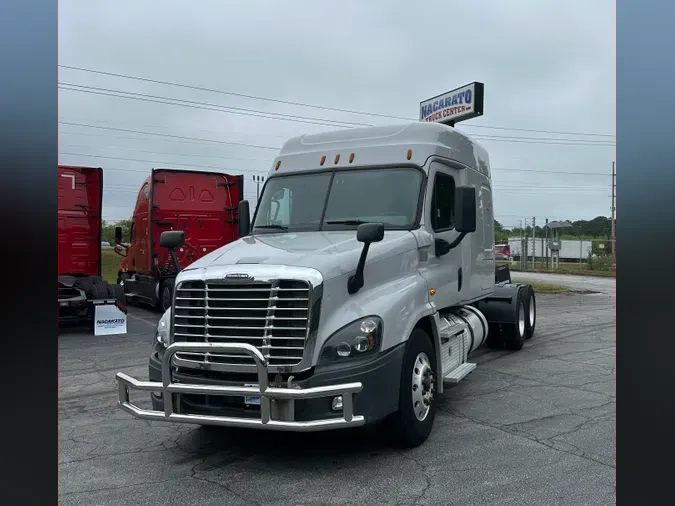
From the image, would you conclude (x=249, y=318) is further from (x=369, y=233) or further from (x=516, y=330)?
(x=516, y=330)

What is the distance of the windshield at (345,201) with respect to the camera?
5.91 meters

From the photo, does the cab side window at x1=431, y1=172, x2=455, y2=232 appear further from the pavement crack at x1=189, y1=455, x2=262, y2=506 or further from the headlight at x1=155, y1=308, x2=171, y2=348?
the pavement crack at x1=189, y1=455, x2=262, y2=506

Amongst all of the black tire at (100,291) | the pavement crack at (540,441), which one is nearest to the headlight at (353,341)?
the pavement crack at (540,441)

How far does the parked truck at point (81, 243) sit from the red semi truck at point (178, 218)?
1.62 metres

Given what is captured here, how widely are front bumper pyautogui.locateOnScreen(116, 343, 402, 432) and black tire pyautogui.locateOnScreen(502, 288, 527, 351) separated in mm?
5646

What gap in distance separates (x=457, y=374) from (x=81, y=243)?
10.1 metres

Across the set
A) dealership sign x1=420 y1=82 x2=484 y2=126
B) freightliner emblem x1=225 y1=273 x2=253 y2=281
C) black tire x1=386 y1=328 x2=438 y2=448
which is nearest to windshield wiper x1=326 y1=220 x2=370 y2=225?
black tire x1=386 y1=328 x2=438 y2=448

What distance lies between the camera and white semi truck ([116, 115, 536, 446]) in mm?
4434

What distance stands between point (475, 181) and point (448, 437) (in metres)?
3.65

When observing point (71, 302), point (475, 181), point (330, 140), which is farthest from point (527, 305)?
point (71, 302)

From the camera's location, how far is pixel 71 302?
1262 centimetres

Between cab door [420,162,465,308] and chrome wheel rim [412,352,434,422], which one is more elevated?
cab door [420,162,465,308]

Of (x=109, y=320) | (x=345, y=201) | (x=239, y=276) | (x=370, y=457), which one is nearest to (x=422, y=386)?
(x=370, y=457)
